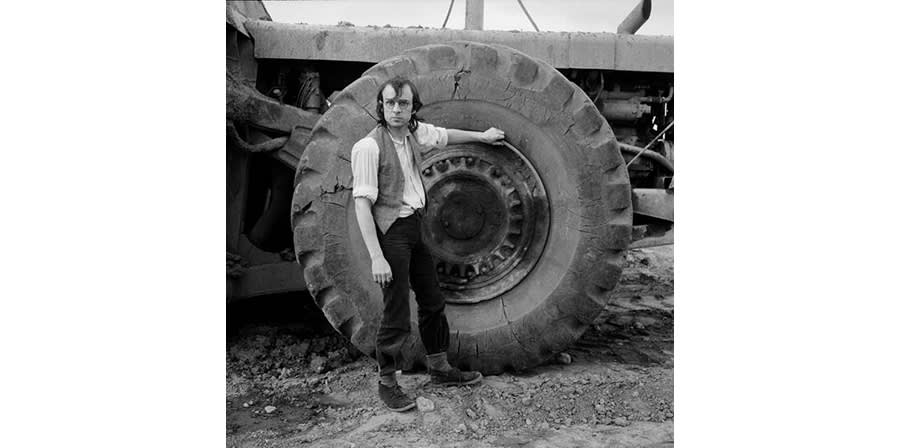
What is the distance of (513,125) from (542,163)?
22 centimetres

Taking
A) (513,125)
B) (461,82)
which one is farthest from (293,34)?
(513,125)

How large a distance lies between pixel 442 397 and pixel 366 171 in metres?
1.03

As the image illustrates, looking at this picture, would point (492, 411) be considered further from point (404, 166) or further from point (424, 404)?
point (404, 166)

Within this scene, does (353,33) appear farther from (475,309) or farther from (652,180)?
(652,180)

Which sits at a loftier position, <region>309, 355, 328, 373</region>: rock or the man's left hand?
the man's left hand

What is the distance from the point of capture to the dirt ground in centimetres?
262

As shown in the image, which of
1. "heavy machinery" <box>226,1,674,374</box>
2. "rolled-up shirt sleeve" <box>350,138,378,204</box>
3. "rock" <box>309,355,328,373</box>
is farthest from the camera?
"rock" <box>309,355,328,373</box>

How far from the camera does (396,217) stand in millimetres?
2654

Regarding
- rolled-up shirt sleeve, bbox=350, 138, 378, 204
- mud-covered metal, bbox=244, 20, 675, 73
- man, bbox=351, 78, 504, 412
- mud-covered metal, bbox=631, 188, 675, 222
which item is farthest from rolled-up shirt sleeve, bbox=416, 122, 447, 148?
mud-covered metal, bbox=631, 188, 675, 222

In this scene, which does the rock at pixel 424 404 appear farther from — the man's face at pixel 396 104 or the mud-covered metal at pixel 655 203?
the mud-covered metal at pixel 655 203

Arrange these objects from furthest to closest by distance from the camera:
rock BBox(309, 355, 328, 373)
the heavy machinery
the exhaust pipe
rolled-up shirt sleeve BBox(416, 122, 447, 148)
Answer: rock BBox(309, 355, 328, 373) → the exhaust pipe → the heavy machinery → rolled-up shirt sleeve BBox(416, 122, 447, 148)

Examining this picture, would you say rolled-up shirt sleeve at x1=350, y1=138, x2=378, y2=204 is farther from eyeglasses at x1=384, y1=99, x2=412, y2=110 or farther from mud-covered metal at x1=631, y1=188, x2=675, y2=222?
mud-covered metal at x1=631, y1=188, x2=675, y2=222

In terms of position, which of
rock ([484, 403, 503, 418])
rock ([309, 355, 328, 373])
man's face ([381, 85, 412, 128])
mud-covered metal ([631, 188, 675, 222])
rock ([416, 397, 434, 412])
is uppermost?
man's face ([381, 85, 412, 128])
